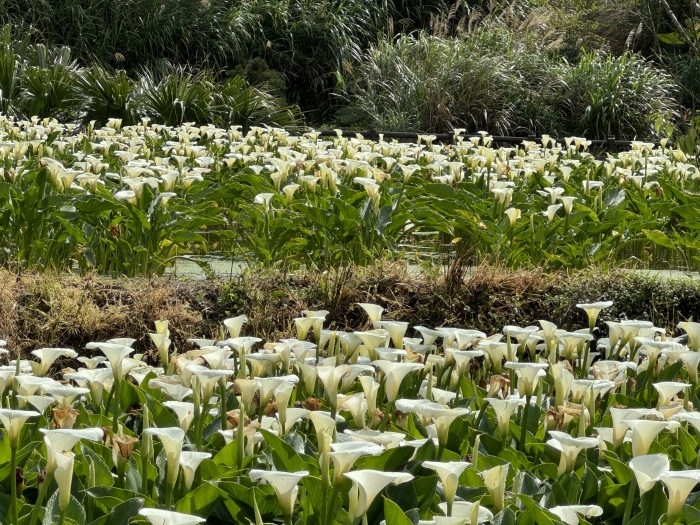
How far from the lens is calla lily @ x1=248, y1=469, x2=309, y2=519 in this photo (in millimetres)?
1791

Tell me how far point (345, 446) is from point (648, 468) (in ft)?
1.76

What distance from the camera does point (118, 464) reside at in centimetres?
212

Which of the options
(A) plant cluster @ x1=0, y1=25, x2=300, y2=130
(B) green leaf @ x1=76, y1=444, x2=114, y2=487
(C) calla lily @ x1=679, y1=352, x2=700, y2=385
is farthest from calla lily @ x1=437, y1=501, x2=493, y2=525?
(A) plant cluster @ x1=0, y1=25, x2=300, y2=130

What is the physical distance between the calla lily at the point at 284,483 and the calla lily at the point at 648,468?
0.58 metres

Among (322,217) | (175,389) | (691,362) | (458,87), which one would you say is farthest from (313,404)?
(458,87)

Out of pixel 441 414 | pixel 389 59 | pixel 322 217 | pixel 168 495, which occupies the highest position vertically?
pixel 441 414

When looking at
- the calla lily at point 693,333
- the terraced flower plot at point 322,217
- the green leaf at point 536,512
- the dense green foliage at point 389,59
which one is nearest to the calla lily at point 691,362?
the calla lily at point 693,333

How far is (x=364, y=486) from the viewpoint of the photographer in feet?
5.70

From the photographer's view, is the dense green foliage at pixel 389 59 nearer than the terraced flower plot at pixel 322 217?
No

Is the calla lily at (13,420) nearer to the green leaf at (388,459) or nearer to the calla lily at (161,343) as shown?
the green leaf at (388,459)

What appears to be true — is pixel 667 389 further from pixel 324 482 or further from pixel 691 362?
pixel 324 482

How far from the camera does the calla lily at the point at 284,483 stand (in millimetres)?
1791

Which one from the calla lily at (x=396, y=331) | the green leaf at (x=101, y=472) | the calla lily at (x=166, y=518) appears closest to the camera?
the calla lily at (x=166, y=518)

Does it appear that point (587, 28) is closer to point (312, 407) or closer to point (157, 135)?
point (157, 135)
